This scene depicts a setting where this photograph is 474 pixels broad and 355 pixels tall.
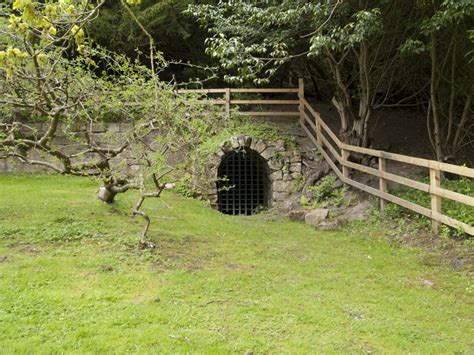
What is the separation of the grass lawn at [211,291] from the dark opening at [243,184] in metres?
4.29

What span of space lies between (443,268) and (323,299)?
2033 millimetres

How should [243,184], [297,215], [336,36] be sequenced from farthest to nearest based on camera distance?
[243,184], [297,215], [336,36]

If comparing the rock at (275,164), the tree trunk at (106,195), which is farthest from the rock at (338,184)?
the tree trunk at (106,195)

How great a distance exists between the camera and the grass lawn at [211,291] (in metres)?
3.79

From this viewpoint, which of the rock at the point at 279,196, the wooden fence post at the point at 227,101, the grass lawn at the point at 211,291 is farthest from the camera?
the wooden fence post at the point at 227,101

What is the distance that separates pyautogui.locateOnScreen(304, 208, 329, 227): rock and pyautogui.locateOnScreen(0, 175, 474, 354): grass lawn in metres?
0.78

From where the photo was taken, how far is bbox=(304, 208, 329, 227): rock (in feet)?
28.2

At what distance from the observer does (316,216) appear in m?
8.72

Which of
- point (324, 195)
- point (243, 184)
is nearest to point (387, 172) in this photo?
point (324, 195)

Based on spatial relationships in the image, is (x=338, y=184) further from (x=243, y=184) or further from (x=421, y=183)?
(x=421, y=183)

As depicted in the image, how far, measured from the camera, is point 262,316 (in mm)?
4281

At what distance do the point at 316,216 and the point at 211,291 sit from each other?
14.1 feet

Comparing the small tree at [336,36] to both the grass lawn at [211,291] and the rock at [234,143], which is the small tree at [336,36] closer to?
the rock at [234,143]

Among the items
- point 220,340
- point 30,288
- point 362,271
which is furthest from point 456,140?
point 30,288
